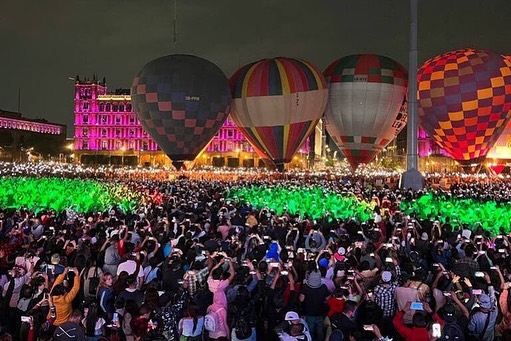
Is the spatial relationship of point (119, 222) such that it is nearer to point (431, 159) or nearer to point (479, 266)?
point (479, 266)

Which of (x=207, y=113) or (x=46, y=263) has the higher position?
(x=207, y=113)

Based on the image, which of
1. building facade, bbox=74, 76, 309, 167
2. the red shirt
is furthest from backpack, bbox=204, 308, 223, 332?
building facade, bbox=74, 76, 309, 167

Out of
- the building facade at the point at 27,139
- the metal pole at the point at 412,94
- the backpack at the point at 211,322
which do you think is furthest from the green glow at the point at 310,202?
the building facade at the point at 27,139

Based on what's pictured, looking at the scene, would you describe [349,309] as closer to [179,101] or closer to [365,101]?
[365,101]

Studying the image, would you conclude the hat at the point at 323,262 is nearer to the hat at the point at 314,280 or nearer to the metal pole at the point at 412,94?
the hat at the point at 314,280

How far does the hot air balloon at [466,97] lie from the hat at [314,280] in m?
31.0

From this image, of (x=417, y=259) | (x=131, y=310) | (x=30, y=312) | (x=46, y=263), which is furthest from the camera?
(x=417, y=259)

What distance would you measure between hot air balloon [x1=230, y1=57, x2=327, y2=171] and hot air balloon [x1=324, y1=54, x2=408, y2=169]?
58.1 inches

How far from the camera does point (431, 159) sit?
10194 cm

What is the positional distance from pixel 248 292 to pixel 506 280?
13.7ft

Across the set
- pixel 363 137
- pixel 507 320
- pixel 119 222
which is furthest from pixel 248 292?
pixel 363 137

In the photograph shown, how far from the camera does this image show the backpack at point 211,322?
25.0 ft

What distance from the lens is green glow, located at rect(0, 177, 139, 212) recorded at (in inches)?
868

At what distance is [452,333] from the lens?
6949 millimetres
